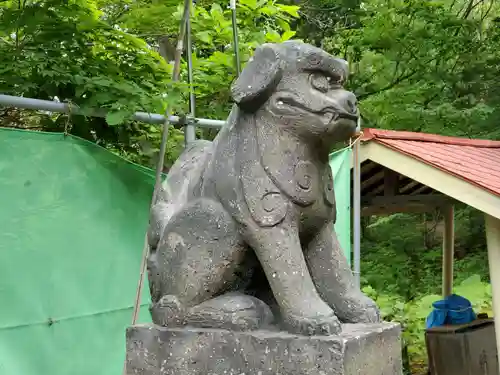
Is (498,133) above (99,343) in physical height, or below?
above

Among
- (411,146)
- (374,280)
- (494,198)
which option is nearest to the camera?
(494,198)

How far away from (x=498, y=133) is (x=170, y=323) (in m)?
6.66

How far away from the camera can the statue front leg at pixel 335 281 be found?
2096 millimetres

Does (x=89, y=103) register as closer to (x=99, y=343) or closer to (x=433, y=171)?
(x=99, y=343)

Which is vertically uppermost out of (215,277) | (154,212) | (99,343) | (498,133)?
(498,133)

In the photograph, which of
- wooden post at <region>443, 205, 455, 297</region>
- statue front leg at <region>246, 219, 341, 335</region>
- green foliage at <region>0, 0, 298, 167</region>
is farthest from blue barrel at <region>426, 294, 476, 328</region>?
statue front leg at <region>246, 219, 341, 335</region>

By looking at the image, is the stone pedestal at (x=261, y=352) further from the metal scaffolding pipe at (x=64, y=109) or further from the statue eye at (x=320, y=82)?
the metal scaffolding pipe at (x=64, y=109)

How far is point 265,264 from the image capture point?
1960mm

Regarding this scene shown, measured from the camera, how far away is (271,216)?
1947 mm

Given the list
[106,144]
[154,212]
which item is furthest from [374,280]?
[154,212]

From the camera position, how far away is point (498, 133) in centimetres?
782

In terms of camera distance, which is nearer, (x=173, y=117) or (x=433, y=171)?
(x=173, y=117)

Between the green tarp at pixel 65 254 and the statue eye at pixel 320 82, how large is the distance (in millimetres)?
1299

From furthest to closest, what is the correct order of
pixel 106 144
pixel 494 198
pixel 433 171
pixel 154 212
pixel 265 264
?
pixel 433 171 < pixel 494 198 < pixel 106 144 < pixel 154 212 < pixel 265 264
